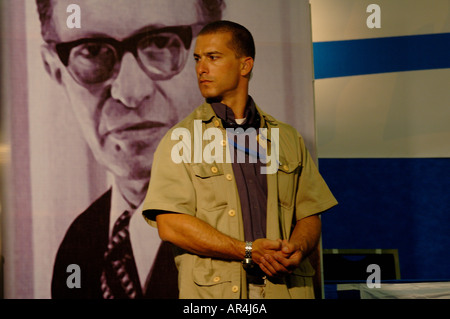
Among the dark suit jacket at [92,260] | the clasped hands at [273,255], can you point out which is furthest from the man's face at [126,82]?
the clasped hands at [273,255]

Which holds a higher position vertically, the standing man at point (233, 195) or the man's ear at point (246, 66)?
the man's ear at point (246, 66)

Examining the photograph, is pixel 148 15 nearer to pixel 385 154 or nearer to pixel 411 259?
pixel 385 154

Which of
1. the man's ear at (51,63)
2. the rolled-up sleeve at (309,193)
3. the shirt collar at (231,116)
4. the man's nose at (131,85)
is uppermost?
the man's ear at (51,63)

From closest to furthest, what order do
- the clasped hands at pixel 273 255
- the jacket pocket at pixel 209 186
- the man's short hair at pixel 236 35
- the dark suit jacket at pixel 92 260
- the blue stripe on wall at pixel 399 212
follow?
the clasped hands at pixel 273 255 < the jacket pocket at pixel 209 186 < the man's short hair at pixel 236 35 < the dark suit jacket at pixel 92 260 < the blue stripe on wall at pixel 399 212

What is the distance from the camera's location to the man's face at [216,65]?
2846 mm

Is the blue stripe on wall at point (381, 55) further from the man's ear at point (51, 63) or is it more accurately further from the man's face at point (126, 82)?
the man's ear at point (51, 63)

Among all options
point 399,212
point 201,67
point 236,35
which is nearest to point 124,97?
point 201,67

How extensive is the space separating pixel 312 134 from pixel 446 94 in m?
1.05

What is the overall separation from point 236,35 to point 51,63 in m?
1.03

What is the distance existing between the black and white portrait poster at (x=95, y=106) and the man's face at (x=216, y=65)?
532 millimetres

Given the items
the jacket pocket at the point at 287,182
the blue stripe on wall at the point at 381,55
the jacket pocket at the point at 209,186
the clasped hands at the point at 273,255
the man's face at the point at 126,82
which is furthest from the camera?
the blue stripe on wall at the point at 381,55

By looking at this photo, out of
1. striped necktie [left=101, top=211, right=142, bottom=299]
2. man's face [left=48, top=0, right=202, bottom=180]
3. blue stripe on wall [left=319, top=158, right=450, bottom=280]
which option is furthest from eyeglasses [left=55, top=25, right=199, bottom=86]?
blue stripe on wall [left=319, top=158, right=450, bottom=280]

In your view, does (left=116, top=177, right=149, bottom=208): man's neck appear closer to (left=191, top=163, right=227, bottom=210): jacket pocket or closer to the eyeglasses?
the eyeglasses

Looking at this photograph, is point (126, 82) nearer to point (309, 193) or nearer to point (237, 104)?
point (237, 104)
